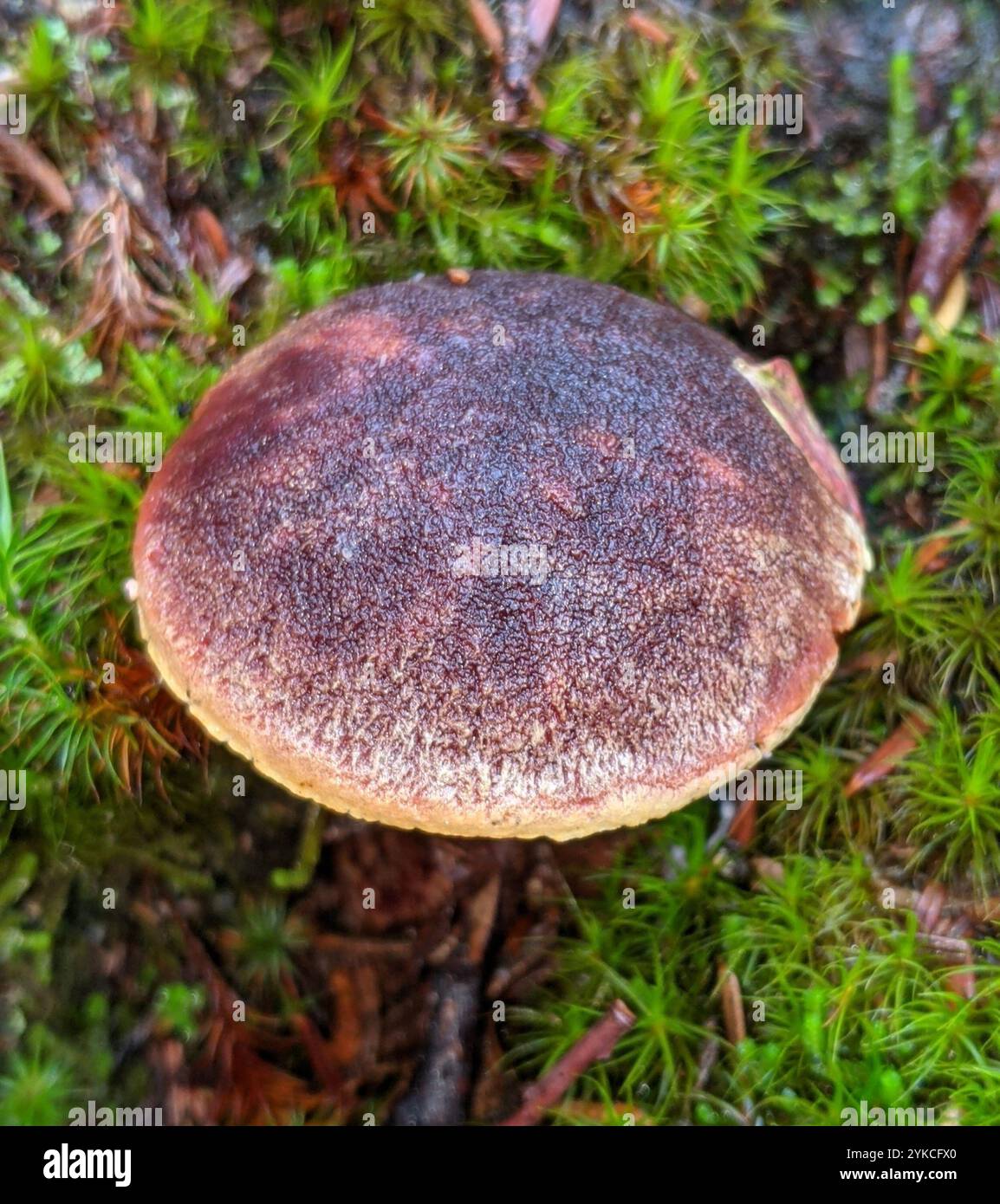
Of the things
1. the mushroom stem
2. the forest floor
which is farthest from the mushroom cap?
the mushroom stem

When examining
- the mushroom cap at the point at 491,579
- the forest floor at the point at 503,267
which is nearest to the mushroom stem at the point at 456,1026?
the forest floor at the point at 503,267

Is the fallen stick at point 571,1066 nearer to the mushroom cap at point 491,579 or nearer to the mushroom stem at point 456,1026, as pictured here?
the mushroom stem at point 456,1026

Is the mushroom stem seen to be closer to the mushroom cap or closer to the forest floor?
the forest floor

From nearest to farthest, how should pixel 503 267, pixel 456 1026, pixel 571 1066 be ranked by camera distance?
1. pixel 571 1066
2. pixel 456 1026
3. pixel 503 267

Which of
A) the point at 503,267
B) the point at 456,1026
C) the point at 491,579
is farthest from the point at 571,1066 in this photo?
the point at 503,267

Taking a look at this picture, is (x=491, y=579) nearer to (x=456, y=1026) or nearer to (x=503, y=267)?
(x=503, y=267)

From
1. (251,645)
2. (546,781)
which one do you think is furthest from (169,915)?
(546,781)
